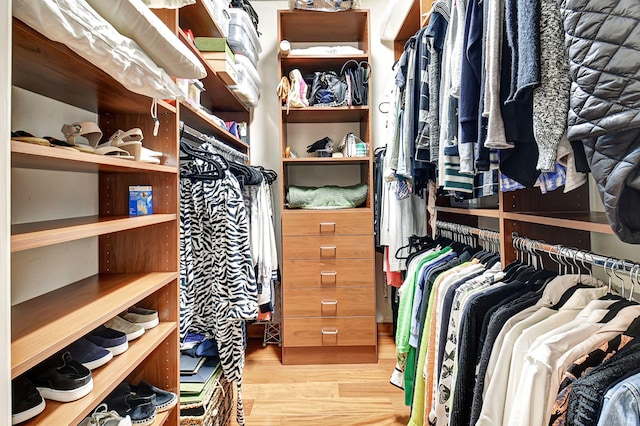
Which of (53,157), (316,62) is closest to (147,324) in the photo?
(53,157)

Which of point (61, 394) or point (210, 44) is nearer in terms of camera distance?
point (61, 394)

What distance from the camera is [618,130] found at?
0.53 meters

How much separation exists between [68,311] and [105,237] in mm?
488

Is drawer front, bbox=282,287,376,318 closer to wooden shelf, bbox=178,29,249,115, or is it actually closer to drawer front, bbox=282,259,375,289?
drawer front, bbox=282,259,375,289

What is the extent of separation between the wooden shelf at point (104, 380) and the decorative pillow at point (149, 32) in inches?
32.2

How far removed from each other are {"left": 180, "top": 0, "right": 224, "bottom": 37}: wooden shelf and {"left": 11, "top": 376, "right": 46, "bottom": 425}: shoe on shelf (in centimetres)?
145

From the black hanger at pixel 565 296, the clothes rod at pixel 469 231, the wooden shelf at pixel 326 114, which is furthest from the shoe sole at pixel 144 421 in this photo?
the wooden shelf at pixel 326 114

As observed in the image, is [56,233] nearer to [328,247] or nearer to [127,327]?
[127,327]

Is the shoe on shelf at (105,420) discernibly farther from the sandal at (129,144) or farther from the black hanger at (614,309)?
the black hanger at (614,309)

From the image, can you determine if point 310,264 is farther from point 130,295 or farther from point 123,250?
point 130,295

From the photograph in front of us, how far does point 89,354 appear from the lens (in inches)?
39.1

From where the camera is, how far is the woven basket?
4.78 ft

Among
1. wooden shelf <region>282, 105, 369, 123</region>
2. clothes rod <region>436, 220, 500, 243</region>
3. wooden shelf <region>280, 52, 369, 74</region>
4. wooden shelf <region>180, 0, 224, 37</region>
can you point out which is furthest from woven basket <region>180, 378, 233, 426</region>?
wooden shelf <region>280, 52, 369, 74</region>

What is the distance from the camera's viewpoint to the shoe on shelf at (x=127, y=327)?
3.84 feet
